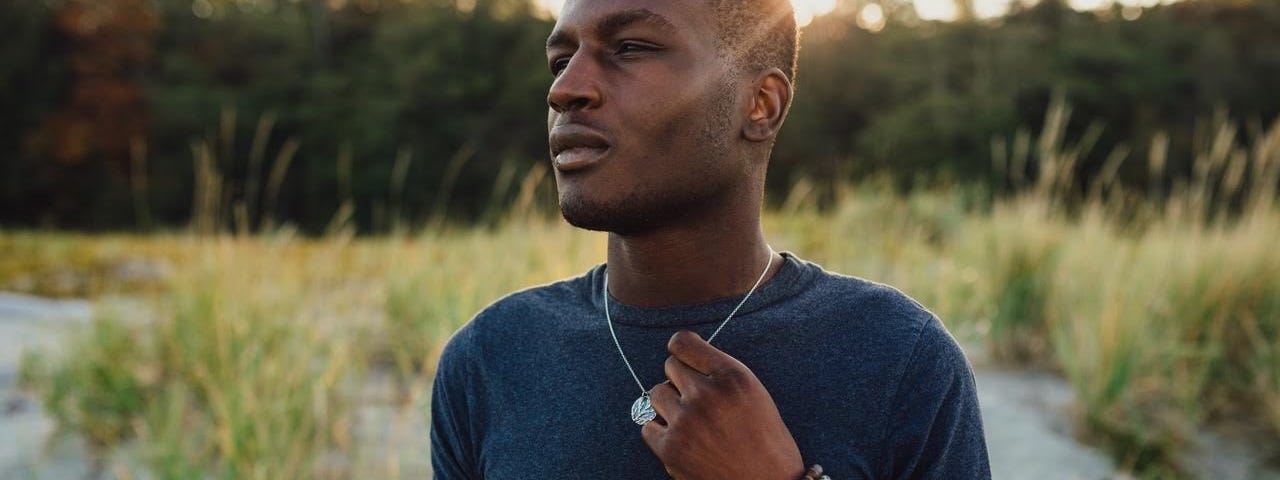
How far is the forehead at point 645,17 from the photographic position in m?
1.44

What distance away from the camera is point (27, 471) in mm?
3711

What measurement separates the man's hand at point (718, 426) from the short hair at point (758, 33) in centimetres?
45

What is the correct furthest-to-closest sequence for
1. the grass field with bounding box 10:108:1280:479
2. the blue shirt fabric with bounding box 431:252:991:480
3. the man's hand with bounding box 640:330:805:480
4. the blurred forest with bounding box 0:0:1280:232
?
the blurred forest with bounding box 0:0:1280:232, the grass field with bounding box 10:108:1280:479, the blue shirt fabric with bounding box 431:252:991:480, the man's hand with bounding box 640:330:805:480

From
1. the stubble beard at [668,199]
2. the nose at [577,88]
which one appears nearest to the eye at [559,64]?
the nose at [577,88]

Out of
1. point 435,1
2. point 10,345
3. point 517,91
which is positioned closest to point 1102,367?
point 10,345

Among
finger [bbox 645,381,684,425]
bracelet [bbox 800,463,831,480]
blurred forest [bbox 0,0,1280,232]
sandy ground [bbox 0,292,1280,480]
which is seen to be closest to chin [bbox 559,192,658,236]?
finger [bbox 645,381,684,425]

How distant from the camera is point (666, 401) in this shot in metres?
1.35

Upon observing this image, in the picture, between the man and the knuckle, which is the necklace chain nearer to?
the man

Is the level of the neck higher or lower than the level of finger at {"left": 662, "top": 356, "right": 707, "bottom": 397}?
higher

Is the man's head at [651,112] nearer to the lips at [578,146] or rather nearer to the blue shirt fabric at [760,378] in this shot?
the lips at [578,146]

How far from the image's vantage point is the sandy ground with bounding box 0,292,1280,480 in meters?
3.74

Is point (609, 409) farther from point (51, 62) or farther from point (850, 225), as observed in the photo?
point (51, 62)

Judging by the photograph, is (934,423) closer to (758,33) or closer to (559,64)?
(758,33)

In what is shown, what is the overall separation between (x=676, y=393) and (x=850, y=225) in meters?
6.81
